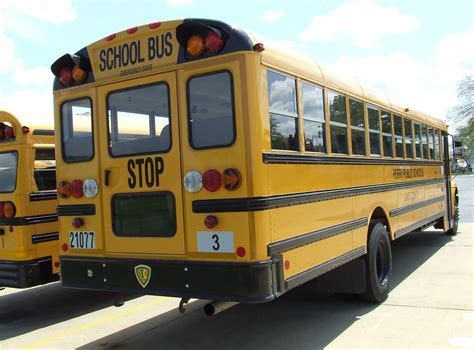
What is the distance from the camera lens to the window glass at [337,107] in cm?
487

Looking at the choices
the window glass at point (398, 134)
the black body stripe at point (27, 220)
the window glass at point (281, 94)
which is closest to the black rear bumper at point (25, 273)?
the black body stripe at point (27, 220)

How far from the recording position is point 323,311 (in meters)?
5.54

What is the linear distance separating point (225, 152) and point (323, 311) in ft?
8.70

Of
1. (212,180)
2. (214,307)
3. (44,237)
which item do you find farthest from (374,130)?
(44,237)

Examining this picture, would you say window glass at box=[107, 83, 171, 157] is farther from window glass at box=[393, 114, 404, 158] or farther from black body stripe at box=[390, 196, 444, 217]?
window glass at box=[393, 114, 404, 158]

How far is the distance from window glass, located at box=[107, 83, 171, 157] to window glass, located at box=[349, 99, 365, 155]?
2172 millimetres

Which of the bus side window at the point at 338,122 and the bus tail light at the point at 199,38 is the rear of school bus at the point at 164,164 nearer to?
the bus tail light at the point at 199,38

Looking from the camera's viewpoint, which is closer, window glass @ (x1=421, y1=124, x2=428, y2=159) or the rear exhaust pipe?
the rear exhaust pipe

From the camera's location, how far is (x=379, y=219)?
6.08 m

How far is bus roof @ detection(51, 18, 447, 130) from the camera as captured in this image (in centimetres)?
378

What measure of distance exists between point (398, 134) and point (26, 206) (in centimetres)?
477

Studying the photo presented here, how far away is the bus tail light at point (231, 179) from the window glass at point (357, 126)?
2069 mm

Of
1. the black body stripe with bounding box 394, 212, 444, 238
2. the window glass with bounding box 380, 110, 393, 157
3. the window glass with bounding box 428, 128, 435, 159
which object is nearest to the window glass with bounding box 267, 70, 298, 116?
the window glass with bounding box 380, 110, 393, 157

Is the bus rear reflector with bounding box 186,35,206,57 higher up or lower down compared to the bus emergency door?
higher up
